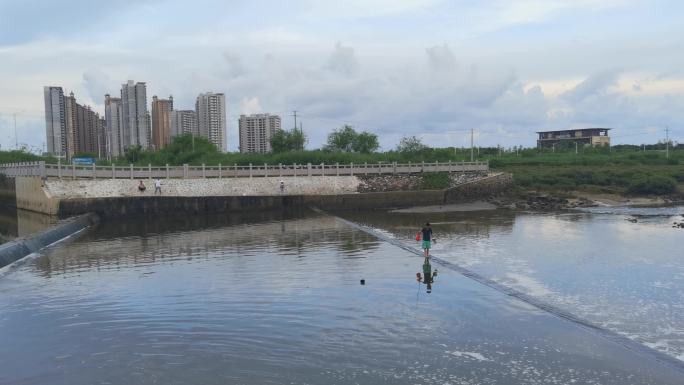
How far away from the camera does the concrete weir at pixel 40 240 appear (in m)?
22.1

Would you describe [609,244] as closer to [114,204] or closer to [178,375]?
[178,375]

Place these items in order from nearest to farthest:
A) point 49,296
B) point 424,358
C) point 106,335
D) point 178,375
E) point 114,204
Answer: point 178,375
point 424,358
point 106,335
point 49,296
point 114,204

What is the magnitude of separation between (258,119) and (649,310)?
107839mm

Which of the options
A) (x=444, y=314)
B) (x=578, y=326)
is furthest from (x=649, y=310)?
(x=444, y=314)

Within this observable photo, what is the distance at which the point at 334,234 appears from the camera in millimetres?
30078

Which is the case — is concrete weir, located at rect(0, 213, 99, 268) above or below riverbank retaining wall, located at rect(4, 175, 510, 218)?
below

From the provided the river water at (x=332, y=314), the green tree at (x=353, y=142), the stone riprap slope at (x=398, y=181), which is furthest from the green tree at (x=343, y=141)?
the river water at (x=332, y=314)

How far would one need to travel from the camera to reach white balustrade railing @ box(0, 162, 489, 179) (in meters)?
39.4

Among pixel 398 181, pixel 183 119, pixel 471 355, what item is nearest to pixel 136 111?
pixel 183 119

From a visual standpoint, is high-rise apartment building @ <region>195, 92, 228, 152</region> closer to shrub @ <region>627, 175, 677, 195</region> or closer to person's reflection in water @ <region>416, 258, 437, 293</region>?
shrub @ <region>627, 175, 677, 195</region>

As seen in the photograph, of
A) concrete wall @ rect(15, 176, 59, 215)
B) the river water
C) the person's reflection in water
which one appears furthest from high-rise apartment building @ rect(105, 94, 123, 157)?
the person's reflection in water

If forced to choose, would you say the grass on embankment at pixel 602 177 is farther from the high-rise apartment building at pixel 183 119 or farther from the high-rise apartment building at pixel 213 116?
the high-rise apartment building at pixel 183 119

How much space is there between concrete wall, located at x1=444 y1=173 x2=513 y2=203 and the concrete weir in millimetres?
30265

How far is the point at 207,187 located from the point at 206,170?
4.83 feet
